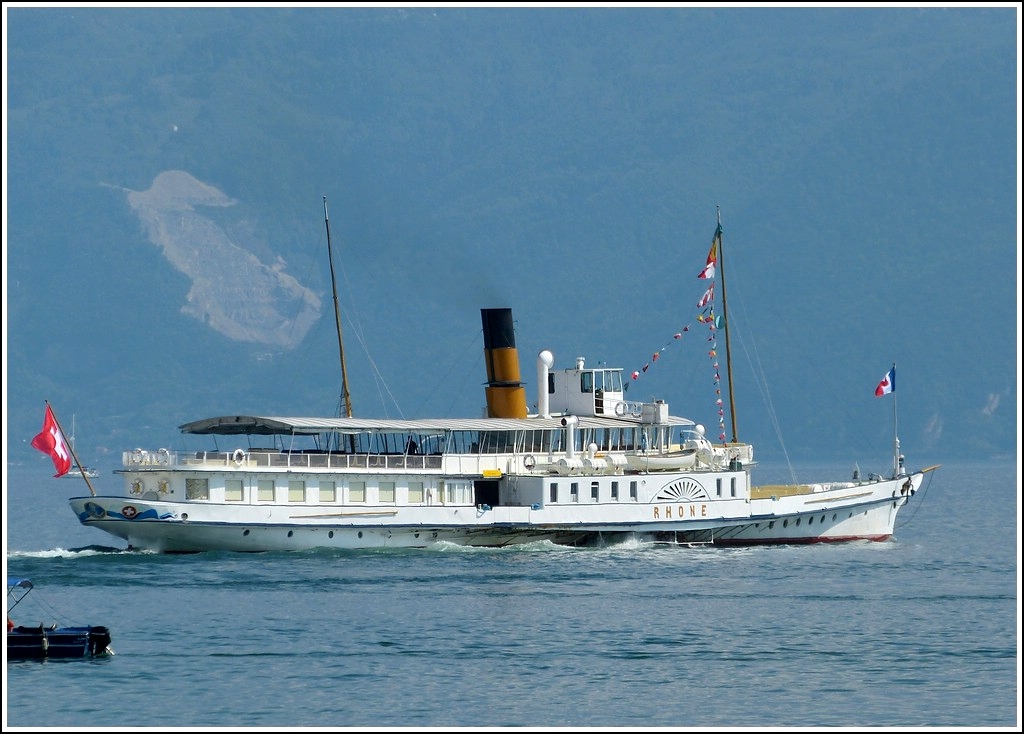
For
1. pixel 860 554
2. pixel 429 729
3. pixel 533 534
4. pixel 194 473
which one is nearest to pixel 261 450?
pixel 194 473

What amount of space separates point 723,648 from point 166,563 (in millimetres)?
22096

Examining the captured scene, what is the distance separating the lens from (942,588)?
62.5 m

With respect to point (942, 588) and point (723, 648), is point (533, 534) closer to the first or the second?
point (942, 588)

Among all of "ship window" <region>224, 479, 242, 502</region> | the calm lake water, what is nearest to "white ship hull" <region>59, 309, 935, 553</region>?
"ship window" <region>224, 479, 242, 502</region>

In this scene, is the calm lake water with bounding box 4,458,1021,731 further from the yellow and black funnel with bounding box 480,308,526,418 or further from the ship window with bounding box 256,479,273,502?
the yellow and black funnel with bounding box 480,308,526,418

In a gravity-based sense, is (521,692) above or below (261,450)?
below

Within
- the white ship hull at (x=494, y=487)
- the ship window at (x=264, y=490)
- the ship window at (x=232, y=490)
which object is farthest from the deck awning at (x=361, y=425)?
the ship window at (x=232, y=490)

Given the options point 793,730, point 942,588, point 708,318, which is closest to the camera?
point 793,730

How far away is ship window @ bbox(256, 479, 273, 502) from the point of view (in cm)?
6656

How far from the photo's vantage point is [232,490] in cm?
6619

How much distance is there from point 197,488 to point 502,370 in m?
14.9

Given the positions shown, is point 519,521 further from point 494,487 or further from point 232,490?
point 232,490

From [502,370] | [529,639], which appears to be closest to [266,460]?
[502,370]

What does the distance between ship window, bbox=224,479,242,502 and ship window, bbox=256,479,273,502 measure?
65 centimetres
